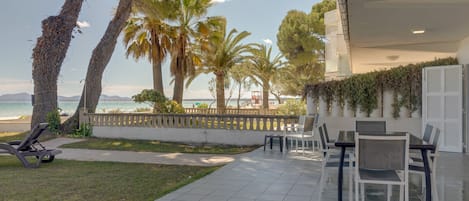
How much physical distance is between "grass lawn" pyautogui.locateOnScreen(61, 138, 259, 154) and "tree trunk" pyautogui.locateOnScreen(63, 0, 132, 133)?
7.38ft

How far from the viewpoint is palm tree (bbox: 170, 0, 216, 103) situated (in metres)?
15.0

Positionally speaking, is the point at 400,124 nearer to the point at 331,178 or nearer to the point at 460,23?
the point at 460,23

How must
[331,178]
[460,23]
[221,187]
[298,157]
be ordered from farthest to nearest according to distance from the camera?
[298,157]
[460,23]
[331,178]
[221,187]

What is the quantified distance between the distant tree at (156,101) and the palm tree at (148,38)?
72.2 inches

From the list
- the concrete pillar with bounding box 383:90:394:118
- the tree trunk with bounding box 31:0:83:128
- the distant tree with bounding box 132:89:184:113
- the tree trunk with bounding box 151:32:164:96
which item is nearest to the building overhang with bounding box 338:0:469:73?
the concrete pillar with bounding box 383:90:394:118

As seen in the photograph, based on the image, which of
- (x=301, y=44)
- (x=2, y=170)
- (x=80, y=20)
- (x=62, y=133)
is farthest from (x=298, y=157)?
(x=301, y=44)

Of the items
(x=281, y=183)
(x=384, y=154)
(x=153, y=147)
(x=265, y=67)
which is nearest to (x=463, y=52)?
(x=281, y=183)

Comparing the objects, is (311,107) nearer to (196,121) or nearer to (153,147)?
(196,121)

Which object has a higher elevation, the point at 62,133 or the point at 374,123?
the point at 374,123

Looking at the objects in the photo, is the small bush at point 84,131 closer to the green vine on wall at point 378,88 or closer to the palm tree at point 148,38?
the palm tree at point 148,38

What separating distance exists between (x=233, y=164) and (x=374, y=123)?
97.2 inches

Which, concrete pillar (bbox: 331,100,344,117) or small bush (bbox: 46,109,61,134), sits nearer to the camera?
concrete pillar (bbox: 331,100,344,117)

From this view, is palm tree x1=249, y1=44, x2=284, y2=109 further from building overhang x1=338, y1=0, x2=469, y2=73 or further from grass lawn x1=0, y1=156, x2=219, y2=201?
grass lawn x1=0, y1=156, x2=219, y2=201

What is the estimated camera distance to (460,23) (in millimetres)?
5684
